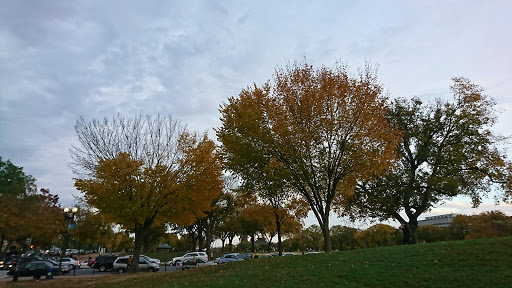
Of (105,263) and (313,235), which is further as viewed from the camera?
(313,235)

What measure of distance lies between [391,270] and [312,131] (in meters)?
9.48

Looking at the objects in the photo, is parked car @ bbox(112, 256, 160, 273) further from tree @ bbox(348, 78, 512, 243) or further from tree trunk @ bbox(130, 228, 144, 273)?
tree @ bbox(348, 78, 512, 243)

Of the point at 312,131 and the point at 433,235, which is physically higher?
the point at 312,131

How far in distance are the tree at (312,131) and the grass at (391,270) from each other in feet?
18.1

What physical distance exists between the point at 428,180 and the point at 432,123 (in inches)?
211

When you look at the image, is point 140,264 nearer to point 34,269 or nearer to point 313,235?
point 34,269

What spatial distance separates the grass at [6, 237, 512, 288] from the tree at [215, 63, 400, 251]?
18.1 ft

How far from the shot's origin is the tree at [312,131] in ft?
64.3

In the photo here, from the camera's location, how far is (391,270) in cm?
1257

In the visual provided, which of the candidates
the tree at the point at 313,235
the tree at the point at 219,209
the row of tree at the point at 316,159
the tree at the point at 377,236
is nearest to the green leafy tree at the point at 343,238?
the tree at the point at 313,235

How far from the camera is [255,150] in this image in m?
20.3

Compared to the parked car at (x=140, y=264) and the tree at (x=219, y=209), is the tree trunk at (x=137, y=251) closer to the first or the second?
the parked car at (x=140, y=264)

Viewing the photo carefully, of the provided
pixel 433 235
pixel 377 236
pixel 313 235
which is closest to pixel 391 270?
pixel 377 236

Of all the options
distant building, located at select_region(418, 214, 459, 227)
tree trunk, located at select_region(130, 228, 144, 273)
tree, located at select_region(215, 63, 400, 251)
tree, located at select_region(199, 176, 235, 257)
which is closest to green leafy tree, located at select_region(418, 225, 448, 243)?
tree, located at select_region(199, 176, 235, 257)
